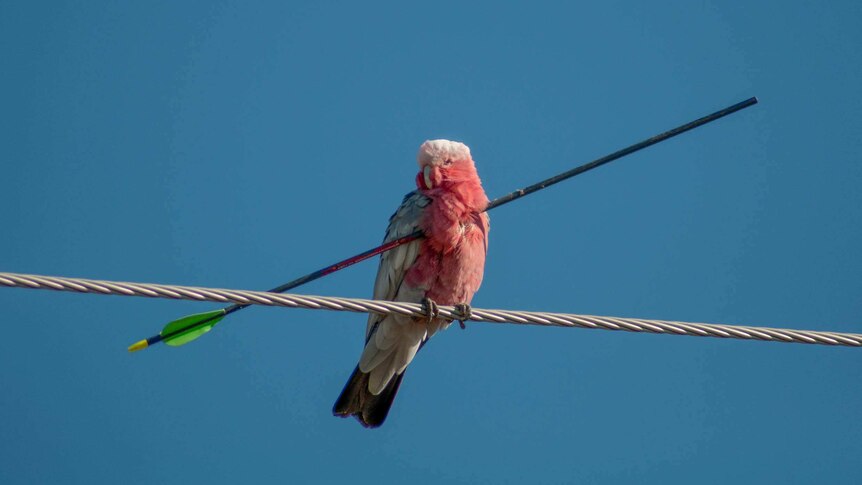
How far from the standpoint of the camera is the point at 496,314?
19.7 feet

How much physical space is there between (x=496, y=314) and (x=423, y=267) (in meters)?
2.10

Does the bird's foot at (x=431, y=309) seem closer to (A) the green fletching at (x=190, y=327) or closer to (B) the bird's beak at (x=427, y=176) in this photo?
(B) the bird's beak at (x=427, y=176)

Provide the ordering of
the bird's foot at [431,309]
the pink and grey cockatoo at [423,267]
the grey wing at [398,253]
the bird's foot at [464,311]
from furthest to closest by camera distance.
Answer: the grey wing at [398,253]
the pink and grey cockatoo at [423,267]
the bird's foot at [431,309]
the bird's foot at [464,311]

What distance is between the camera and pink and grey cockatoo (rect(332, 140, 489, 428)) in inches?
316

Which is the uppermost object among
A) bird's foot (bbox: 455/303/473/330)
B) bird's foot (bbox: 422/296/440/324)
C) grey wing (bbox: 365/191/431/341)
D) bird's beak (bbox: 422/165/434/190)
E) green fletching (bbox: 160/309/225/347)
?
bird's beak (bbox: 422/165/434/190)

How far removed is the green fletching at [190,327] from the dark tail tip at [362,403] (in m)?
2.08

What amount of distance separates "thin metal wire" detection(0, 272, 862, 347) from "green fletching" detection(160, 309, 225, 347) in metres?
1.12

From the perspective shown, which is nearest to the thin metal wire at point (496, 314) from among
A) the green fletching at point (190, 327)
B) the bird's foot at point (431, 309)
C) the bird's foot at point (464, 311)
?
the bird's foot at point (464, 311)

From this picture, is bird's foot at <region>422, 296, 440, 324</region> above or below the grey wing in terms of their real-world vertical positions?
below

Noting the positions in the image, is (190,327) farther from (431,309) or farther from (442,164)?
(442,164)

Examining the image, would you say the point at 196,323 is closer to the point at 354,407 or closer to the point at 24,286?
the point at 24,286

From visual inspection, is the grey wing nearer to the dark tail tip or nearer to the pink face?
the pink face

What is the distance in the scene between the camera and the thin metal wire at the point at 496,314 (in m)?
5.12

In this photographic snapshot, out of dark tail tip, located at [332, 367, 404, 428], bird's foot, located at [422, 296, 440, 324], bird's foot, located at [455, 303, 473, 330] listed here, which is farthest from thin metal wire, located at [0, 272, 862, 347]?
dark tail tip, located at [332, 367, 404, 428]
